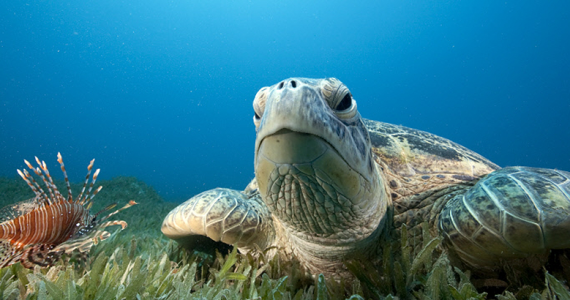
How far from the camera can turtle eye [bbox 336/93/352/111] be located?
1233 mm

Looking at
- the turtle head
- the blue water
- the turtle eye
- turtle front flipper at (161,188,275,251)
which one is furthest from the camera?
the blue water

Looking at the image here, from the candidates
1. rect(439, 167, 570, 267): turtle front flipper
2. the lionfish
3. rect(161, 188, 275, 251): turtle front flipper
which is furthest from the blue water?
rect(439, 167, 570, 267): turtle front flipper

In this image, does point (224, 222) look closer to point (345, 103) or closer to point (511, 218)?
point (345, 103)

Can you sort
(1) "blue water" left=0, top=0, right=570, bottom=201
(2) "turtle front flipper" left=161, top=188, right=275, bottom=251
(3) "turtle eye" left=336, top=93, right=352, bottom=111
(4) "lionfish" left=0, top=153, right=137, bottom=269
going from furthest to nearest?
(1) "blue water" left=0, top=0, right=570, bottom=201 < (2) "turtle front flipper" left=161, top=188, right=275, bottom=251 < (4) "lionfish" left=0, top=153, right=137, bottom=269 < (3) "turtle eye" left=336, top=93, right=352, bottom=111

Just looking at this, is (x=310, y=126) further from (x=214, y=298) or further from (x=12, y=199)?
(x=12, y=199)

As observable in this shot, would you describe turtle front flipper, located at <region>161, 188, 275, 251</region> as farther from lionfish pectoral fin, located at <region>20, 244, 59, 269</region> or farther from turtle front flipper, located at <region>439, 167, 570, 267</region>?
turtle front flipper, located at <region>439, 167, 570, 267</region>

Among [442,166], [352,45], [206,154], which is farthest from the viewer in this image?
[206,154]

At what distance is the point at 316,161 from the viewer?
39.5 inches

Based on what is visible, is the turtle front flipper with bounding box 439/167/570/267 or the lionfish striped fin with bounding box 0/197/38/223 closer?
the turtle front flipper with bounding box 439/167/570/267

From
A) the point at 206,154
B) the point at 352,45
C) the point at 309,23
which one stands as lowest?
the point at 206,154

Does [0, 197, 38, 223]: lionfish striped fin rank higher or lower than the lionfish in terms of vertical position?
higher

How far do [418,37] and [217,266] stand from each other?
7609 cm

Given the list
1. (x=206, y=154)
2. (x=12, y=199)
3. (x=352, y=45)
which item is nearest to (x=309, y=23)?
(x=352, y=45)

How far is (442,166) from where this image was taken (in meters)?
1.94
